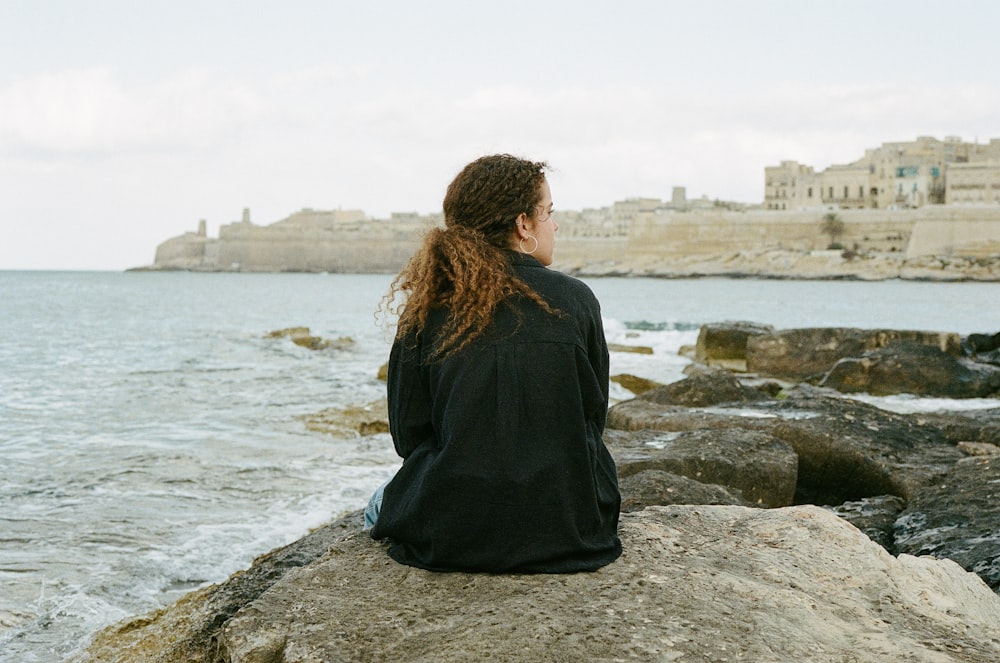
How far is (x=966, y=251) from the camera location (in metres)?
69.4

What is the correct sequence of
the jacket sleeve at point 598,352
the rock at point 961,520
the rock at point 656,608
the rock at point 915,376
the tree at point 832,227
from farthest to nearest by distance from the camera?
the tree at point 832,227 < the rock at point 915,376 < the rock at point 961,520 < the jacket sleeve at point 598,352 < the rock at point 656,608

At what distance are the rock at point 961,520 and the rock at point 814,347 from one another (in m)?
8.98

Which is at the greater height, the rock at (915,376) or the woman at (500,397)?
the woman at (500,397)

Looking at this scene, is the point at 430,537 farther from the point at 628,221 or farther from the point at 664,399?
the point at 628,221

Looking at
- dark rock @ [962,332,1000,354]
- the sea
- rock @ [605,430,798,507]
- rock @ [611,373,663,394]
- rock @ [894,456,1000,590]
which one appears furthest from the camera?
dark rock @ [962,332,1000,354]

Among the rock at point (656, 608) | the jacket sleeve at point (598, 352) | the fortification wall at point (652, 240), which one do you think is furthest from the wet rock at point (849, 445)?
the fortification wall at point (652, 240)

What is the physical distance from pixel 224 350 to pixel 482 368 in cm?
2008

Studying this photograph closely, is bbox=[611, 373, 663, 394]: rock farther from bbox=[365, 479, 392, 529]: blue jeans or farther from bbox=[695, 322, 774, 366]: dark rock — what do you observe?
bbox=[365, 479, 392, 529]: blue jeans

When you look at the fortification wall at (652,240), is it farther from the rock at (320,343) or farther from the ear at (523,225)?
the ear at (523,225)

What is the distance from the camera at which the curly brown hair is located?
251cm

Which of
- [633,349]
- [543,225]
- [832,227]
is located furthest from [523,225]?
[832,227]

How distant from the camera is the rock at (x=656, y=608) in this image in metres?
2.18

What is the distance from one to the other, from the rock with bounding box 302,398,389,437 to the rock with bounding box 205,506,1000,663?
6976 mm

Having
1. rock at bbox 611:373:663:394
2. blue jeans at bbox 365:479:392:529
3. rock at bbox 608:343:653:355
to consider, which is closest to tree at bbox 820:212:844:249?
rock at bbox 608:343:653:355
